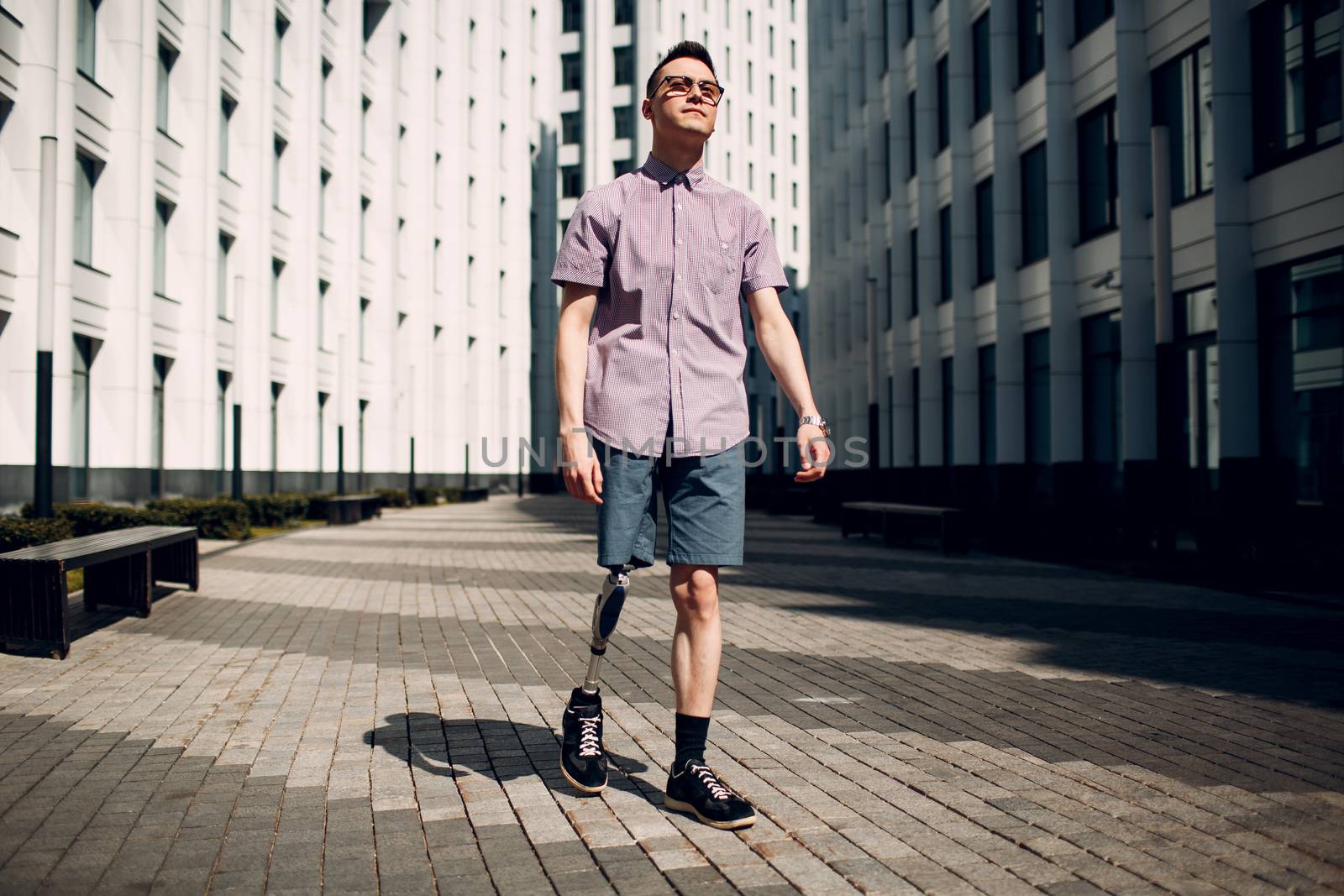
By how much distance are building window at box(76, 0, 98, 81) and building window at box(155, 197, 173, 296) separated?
3.35m

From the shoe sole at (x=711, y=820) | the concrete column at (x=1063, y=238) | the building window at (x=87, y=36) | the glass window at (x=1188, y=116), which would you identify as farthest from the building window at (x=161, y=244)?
the shoe sole at (x=711, y=820)

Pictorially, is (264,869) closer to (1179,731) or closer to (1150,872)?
(1150,872)

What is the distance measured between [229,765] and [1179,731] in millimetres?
3810

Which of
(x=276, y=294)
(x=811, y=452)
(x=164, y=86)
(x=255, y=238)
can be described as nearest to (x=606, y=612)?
(x=811, y=452)

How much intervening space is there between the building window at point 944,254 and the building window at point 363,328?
63.0 ft

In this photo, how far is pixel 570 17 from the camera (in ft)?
215

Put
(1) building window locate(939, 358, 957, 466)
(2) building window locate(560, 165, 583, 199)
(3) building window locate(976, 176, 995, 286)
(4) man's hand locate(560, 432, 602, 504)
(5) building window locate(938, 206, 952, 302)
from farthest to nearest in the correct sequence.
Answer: (2) building window locate(560, 165, 583, 199) → (5) building window locate(938, 206, 952, 302) → (1) building window locate(939, 358, 957, 466) → (3) building window locate(976, 176, 995, 286) → (4) man's hand locate(560, 432, 602, 504)

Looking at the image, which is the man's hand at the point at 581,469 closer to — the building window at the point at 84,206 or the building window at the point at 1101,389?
the building window at the point at 1101,389

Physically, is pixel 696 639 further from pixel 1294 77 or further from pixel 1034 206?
pixel 1034 206

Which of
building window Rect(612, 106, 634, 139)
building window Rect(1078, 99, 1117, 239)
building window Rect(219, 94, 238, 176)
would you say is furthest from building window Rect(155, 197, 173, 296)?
building window Rect(612, 106, 634, 139)

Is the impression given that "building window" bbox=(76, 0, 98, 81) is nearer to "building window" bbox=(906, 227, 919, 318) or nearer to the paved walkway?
the paved walkway

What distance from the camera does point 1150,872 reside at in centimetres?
335

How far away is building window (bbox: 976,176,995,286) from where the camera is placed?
2570 cm

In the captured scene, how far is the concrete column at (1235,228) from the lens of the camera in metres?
15.7
